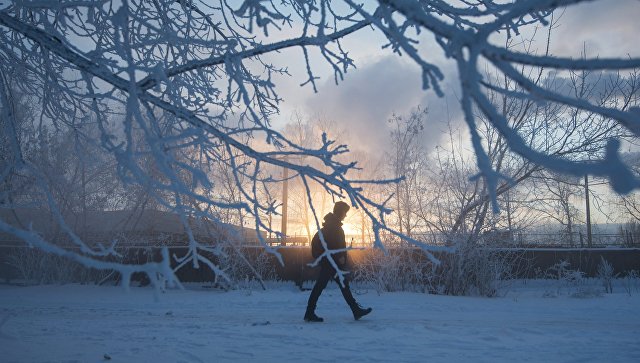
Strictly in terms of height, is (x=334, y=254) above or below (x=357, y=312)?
above

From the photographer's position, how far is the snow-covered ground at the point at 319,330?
4438 mm

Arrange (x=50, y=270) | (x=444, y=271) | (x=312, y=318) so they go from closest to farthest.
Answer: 1. (x=312, y=318)
2. (x=444, y=271)
3. (x=50, y=270)

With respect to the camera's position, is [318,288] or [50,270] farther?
[50,270]

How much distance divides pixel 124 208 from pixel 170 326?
11.1 metres

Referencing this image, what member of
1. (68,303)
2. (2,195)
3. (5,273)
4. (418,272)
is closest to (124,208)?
(5,273)

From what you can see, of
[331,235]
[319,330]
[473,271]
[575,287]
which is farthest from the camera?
[575,287]

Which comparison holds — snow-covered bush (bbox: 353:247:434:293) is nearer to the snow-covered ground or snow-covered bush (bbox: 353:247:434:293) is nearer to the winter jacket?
the snow-covered ground

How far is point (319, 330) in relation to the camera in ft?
18.6

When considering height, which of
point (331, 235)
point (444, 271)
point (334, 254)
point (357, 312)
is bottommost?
point (357, 312)

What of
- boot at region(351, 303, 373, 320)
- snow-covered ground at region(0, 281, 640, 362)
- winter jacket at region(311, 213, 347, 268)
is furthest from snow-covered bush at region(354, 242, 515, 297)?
winter jacket at region(311, 213, 347, 268)

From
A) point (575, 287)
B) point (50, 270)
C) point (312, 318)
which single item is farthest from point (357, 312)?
point (50, 270)

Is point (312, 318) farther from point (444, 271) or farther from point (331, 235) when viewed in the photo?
point (444, 271)

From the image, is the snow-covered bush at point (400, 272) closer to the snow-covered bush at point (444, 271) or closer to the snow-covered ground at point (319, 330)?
the snow-covered bush at point (444, 271)

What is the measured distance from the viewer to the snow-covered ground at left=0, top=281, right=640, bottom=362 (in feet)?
14.6
